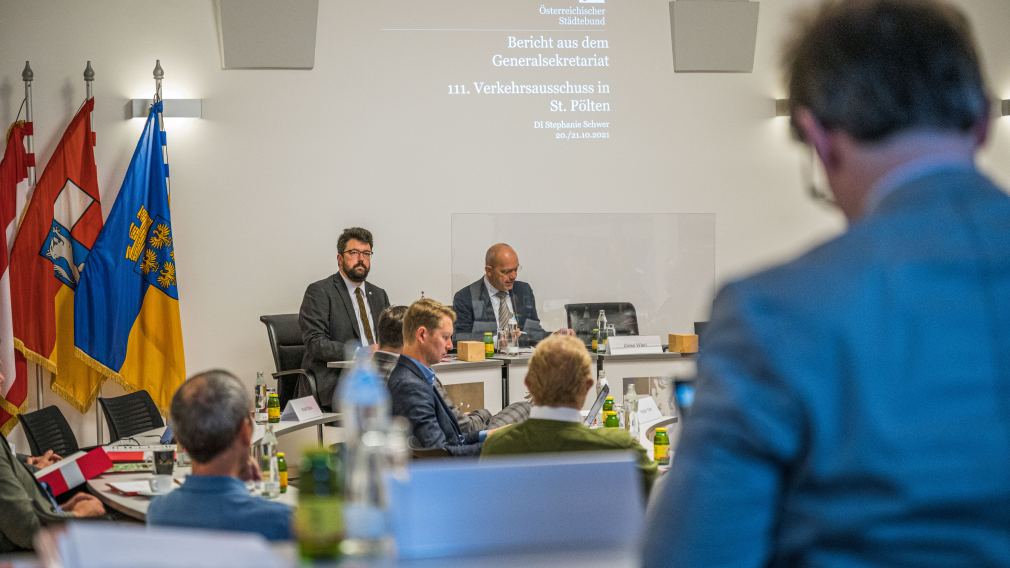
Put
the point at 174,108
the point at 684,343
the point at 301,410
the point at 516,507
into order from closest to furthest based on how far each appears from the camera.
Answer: the point at 516,507, the point at 301,410, the point at 684,343, the point at 174,108

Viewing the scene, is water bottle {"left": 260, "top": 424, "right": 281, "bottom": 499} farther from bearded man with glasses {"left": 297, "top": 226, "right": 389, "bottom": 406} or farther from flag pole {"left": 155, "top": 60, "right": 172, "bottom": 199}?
flag pole {"left": 155, "top": 60, "right": 172, "bottom": 199}

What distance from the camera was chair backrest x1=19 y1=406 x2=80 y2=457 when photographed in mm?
4789

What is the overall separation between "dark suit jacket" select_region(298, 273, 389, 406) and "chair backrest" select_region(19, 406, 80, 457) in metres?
1.95

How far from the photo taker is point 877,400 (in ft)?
2.87

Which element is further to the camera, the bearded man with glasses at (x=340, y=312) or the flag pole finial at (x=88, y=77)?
the flag pole finial at (x=88, y=77)

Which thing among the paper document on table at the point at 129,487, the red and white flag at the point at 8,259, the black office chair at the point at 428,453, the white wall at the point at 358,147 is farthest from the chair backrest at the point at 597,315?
the paper document on table at the point at 129,487

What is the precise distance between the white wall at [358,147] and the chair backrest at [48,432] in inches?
107

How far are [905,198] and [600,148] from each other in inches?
298

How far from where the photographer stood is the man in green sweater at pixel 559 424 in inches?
131

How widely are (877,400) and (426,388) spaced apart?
368 cm

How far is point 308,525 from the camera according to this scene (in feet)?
3.13

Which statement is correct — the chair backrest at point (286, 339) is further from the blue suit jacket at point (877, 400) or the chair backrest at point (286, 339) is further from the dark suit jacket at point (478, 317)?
the blue suit jacket at point (877, 400)

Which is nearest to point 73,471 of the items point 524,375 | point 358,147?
point 524,375

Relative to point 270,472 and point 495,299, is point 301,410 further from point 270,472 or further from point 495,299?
point 495,299
